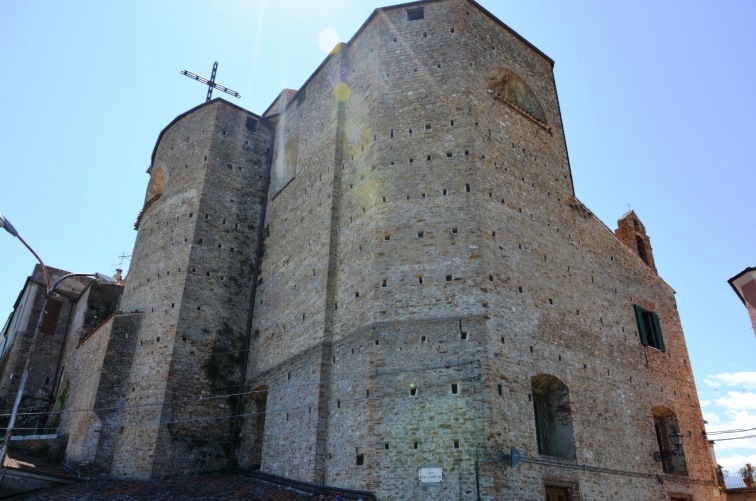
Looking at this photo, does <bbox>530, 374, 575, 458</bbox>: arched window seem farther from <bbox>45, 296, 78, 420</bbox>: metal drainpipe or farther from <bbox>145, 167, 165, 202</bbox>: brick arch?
<bbox>45, 296, 78, 420</bbox>: metal drainpipe

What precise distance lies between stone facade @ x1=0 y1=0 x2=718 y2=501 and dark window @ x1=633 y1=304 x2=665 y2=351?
3.6 inches

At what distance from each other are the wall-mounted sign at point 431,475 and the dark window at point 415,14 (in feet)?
36.2

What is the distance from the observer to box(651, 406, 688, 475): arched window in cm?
1420

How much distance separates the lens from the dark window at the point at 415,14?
15.6 meters

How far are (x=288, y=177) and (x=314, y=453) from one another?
29.4ft

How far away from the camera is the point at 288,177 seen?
59.8 ft

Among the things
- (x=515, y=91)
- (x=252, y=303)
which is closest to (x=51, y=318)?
(x=252, y=303)

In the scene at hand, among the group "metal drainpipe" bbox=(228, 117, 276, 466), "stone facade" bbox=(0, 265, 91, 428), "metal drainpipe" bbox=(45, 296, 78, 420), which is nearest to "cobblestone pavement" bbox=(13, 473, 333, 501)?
"metal drainpipe" bbox=(228, 117, 276, 466)

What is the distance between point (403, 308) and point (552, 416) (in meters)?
3.88

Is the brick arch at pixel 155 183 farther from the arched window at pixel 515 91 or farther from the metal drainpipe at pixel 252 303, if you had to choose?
the arched window at pixel 515 91

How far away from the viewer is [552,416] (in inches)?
492

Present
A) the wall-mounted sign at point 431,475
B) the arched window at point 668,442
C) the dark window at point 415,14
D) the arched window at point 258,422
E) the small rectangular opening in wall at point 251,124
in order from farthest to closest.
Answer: the small rectangular opening in wall at point 251,124 → the dark window at point 415,14 → the arched window at point 258,422 → the arched window at point 668,442 → the wall-mounted sign at point 431,475

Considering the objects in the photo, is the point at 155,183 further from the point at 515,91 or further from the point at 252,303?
the point at 515,91

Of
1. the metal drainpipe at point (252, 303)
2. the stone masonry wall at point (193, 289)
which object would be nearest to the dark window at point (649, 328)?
the metal drainpipe at point (252, 303)
